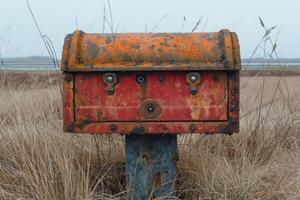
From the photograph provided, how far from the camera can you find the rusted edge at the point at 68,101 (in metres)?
2.76

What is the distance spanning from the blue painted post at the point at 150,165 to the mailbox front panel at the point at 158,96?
0.97ft

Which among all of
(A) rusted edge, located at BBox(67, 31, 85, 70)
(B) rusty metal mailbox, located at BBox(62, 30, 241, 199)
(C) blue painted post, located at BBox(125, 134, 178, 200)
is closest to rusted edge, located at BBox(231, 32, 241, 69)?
(B) rusty metal mailbox, located at BBox(62, 30, 241, 199)

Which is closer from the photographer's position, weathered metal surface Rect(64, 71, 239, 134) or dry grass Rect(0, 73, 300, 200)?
weathered metal surface Rect(64, 71, 239, 134)

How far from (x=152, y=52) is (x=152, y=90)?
0.61ft

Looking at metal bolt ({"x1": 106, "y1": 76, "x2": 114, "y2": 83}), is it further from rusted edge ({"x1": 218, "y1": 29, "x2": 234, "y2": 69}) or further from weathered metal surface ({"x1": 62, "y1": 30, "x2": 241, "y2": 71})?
rusted edge ({"x1": 218, "y1": 29, "x2": 234, "y2": 69})

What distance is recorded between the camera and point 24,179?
3.29m

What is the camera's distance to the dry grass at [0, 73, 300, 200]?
3211mm

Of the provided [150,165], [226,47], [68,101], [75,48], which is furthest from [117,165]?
[226,47]

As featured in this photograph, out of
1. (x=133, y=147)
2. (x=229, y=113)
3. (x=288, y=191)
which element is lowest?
(x=288, y=191)

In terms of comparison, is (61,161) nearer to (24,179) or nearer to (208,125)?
(24,179)

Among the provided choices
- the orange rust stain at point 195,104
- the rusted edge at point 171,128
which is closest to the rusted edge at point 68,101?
the rusted edge at point 171,128

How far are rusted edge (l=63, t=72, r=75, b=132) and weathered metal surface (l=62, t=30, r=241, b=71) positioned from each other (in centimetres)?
6

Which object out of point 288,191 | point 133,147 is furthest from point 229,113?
point 288,191

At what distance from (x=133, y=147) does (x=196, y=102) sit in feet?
1.63
